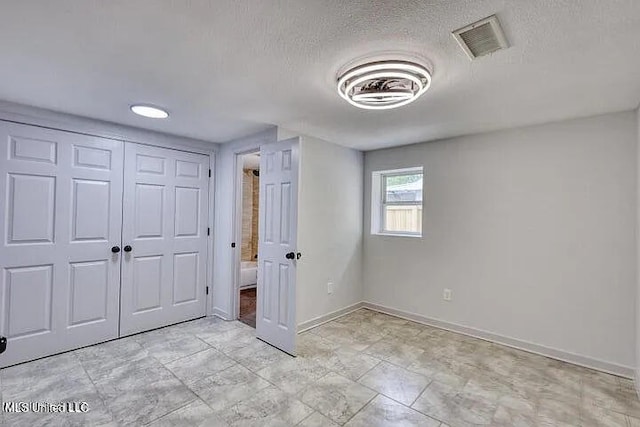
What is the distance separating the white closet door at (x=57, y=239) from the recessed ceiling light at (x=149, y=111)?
0.65m

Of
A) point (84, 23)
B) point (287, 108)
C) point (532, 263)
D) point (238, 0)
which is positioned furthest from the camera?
point (532, 263)

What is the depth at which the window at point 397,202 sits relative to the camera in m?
3.92

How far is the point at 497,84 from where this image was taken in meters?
2.06

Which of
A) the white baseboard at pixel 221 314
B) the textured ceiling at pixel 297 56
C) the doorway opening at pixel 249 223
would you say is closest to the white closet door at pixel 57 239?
the textured ceiling at pixel 297 56

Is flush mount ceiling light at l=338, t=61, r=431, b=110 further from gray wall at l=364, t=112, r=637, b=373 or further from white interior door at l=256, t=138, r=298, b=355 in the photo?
gray wall at l=364, t=112, r=637, b=373

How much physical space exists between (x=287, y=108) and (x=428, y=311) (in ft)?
9.15

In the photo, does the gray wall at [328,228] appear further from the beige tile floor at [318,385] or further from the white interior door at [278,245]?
the beige tile floor at [318,385]

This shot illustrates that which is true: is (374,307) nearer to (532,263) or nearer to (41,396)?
(532,263)

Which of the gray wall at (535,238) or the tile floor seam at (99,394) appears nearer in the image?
the tile floor seam at (99,394)

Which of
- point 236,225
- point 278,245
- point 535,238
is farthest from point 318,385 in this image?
point 535,238

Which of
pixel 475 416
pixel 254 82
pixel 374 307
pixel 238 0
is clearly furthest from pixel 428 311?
pixel 238 0

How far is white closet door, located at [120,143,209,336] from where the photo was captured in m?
3.20

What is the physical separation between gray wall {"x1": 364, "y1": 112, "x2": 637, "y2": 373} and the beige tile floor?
1.25 ft

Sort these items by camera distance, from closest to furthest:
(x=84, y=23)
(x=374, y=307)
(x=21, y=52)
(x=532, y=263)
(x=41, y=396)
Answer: (x=84, y=23), (x=21, y=52), (x=41, y=396), (x=532, y=263), (x=374, y=307)
